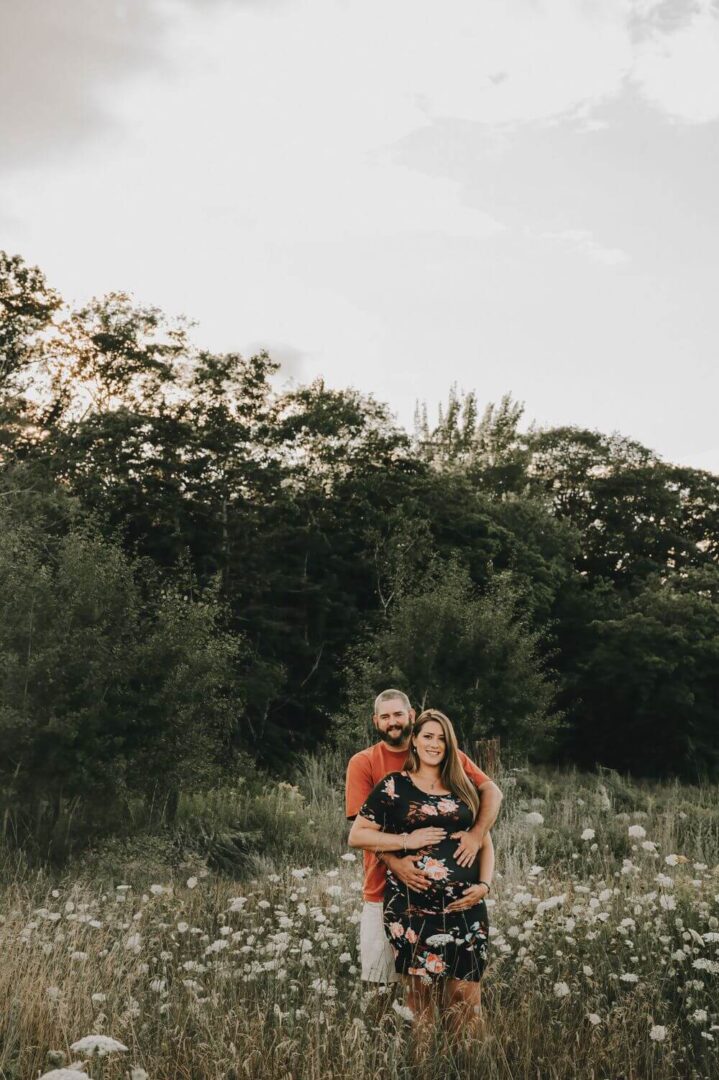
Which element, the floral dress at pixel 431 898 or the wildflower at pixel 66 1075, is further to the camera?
the floral dress at pixel 431 898

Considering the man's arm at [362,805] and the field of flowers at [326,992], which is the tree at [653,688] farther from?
the man's arm at [362,805]

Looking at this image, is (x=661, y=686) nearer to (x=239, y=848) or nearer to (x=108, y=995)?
(x=239, y=848)

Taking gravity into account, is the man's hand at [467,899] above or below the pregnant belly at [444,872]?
below

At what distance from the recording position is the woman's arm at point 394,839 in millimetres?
4020

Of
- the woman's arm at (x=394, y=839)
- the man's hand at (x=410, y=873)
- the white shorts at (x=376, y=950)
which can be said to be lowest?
the white shorts at (x=376, y=950)

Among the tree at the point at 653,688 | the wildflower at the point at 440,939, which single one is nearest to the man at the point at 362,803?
the wildflower at the point at 440,939

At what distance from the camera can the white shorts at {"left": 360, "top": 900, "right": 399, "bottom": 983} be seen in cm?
416

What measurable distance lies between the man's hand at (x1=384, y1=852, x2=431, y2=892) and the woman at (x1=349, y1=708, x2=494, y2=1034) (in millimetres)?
29

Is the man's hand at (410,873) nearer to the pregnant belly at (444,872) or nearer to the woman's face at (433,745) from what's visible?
the pregnant belly at (444,872)

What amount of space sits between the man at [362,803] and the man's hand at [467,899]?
11 cm

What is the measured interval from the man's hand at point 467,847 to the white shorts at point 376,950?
1.57 ft

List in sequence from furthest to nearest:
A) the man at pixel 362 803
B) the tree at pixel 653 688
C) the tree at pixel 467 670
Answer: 1. the tree at pixel 653 688
2. the tree at pixel 467 670
3. the man at pixel 362 803

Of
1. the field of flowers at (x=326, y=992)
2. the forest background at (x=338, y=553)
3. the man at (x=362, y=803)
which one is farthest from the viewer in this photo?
the forest background at (x=338, y=553)

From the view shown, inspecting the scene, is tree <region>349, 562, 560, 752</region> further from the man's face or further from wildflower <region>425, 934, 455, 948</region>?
wildflower <region>425, 934, 455, 948</region>
